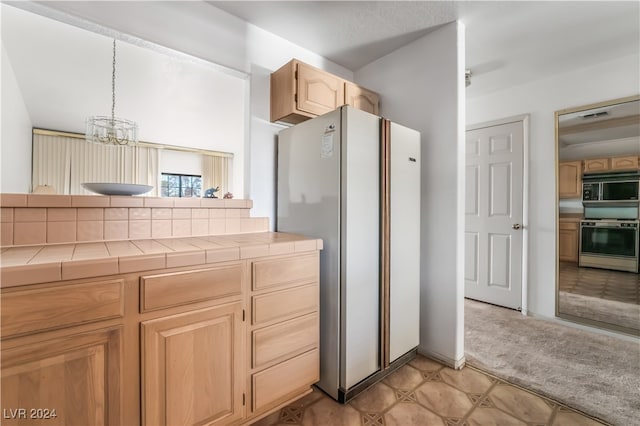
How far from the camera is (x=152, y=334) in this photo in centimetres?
104

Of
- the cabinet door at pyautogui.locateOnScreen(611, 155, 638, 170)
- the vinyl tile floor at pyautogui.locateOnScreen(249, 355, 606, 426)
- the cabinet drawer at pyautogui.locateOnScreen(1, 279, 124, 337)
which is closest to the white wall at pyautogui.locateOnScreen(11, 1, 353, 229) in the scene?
the cabinet drawer at pyautogui.locateOnScreen(1, 279, 124, 337)

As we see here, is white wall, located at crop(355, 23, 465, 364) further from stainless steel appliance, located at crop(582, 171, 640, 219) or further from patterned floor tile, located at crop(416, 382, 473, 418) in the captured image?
stainless steel appliance, located at crop(582, 171, 640, 219)

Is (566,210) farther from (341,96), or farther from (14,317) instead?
(14,317)

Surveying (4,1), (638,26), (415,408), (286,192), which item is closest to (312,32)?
(286,192)

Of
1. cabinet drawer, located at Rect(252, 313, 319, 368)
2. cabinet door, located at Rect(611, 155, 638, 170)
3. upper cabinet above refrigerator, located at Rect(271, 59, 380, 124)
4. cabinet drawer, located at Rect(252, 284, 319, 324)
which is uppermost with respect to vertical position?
upper cabinet above refrigerator, located at Rect(271, 59, 380, 124)

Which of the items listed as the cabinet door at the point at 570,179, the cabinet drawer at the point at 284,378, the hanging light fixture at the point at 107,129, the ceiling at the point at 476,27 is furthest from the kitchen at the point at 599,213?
the hanging light fixture at the point at 107,129

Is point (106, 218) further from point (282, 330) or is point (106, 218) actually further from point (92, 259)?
point (282, 330)

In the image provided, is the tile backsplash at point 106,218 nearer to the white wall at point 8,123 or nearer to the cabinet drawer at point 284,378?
the cabinet drawer at point 284,378

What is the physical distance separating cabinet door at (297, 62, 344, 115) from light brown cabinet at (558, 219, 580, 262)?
2.54m

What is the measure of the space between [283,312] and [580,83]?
3.50m

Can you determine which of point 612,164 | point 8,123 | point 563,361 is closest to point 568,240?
point 612,164

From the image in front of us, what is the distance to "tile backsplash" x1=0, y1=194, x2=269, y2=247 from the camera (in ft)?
4.16

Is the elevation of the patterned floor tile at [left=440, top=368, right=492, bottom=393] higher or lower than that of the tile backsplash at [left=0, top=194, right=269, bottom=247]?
lower

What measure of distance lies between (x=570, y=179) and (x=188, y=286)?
3.45 metres
